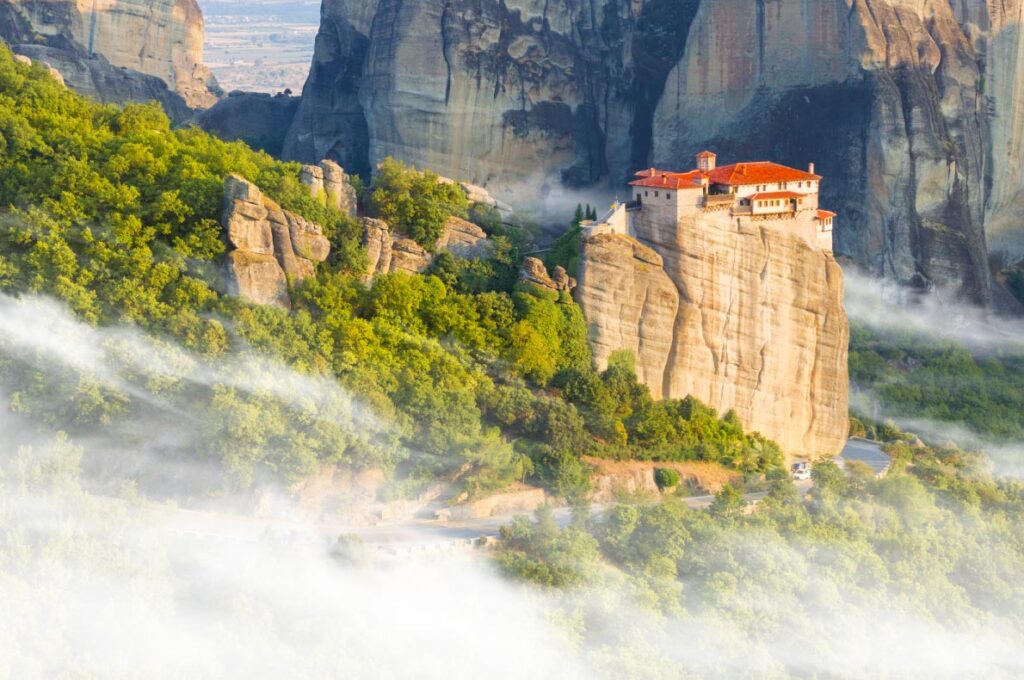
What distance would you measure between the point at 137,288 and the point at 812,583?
10.8m

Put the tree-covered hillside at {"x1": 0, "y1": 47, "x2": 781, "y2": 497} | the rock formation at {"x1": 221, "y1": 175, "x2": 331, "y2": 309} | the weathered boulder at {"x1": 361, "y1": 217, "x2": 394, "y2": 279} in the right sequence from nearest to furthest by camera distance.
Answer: the tree-covered hillside at {"x1": 0, "y1": 47, "x2": 781, "y2": 497} < the rock formation at {"x1": 221, "y1": 175, "x2": 331, "y2": 309} < the weathered boulder at {"x1": 361, "y1": 217, "x2": 394, "y2": 279}

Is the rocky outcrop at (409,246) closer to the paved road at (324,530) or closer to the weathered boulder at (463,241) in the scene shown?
the weathered boulder at (463,241)

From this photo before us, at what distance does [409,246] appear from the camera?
1378 inches

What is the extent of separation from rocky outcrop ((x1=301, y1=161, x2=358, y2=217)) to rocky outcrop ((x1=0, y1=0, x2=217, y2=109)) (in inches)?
966

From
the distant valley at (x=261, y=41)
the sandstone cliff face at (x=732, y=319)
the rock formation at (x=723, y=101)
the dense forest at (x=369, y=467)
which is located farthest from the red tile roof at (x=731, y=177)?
the distant valley at (x=261, y=41)

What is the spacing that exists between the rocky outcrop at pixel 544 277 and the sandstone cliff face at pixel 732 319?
320mm

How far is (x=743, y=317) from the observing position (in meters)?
36.2

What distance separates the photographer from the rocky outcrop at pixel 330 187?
1398 inches

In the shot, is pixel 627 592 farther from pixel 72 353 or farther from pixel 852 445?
pixel 852 445

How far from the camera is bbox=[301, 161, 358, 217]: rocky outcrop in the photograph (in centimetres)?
3550

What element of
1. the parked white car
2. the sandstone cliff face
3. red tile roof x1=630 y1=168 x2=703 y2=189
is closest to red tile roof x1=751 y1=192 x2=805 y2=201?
the sandstone cliff face

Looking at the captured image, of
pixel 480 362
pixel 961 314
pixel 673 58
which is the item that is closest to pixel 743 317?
pixel 480 362

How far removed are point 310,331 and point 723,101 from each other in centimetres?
2416

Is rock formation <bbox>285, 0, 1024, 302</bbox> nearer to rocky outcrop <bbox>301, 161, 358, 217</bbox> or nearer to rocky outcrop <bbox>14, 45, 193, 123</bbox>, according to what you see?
rocky outcrop <bbox>14, 45, 193, 123</bbox>
